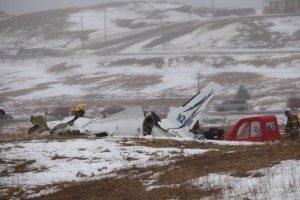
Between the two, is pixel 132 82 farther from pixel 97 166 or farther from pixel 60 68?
pixel 97 166

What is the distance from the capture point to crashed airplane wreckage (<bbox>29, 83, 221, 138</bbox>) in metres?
17.3

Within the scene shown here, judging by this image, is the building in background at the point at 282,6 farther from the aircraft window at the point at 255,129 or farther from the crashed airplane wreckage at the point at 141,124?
the aircraft window at the point at 255,129

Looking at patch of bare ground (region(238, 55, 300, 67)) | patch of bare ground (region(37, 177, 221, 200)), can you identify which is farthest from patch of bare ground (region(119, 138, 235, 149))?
patch of bare ground (region(238, 55, 300, 67))

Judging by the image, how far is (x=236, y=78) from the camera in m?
64.7

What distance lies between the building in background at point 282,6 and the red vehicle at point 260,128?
8966 centimetres

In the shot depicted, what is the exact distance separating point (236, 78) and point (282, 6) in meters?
45.7

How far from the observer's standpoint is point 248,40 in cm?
8538

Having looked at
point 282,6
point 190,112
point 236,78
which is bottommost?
point 236,78

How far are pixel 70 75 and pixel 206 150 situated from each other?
67925 millimetres

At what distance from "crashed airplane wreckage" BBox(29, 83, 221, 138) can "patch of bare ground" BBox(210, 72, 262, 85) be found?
44.9 metres

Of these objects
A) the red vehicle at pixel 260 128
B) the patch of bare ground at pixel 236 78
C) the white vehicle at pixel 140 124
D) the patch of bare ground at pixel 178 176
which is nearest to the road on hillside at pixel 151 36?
the patch of bare ground at pixel 236 78

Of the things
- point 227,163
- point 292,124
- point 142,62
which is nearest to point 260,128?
point 292,124

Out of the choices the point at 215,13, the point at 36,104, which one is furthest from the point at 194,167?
the point at 215,13

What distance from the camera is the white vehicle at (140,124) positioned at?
1727 centimetres
